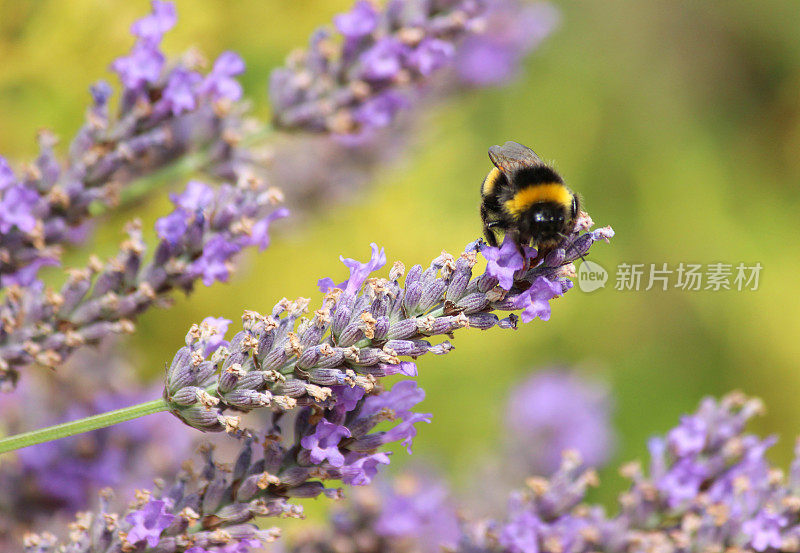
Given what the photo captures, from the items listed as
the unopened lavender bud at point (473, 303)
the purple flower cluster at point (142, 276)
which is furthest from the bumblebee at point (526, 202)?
the purple flower cluster at point (142, 276)

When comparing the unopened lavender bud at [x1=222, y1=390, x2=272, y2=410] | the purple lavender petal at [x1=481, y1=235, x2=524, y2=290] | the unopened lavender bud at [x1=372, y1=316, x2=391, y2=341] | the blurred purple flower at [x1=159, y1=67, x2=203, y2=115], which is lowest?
the unopened lavender bud at [x1=222, y1=390, x2=272, y2=410]

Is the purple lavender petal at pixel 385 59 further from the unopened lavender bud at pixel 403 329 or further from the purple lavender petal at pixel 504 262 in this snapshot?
the unopened lavender bud at pixel 403 329

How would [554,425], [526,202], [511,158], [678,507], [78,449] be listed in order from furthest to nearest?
1. [554,425]
2. [78,449]
3. [678,507]
4. [511,158]
5. [526,202]

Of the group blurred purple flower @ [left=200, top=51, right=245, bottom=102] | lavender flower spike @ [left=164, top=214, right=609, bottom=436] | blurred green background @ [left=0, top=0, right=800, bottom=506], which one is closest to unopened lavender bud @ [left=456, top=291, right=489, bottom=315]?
lavender flower spike @ [left=164, top=214, right=609, bottom=436]

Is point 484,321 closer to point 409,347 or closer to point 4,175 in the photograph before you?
point 409,347

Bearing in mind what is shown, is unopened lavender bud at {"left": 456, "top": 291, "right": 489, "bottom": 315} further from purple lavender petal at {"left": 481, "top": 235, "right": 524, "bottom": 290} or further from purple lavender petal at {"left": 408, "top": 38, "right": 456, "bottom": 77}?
purple lavender petal at {"left": 408, "top": 38, "right": 456, "bottom": 77}

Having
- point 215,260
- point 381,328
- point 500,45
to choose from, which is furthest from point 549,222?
point 500,45
